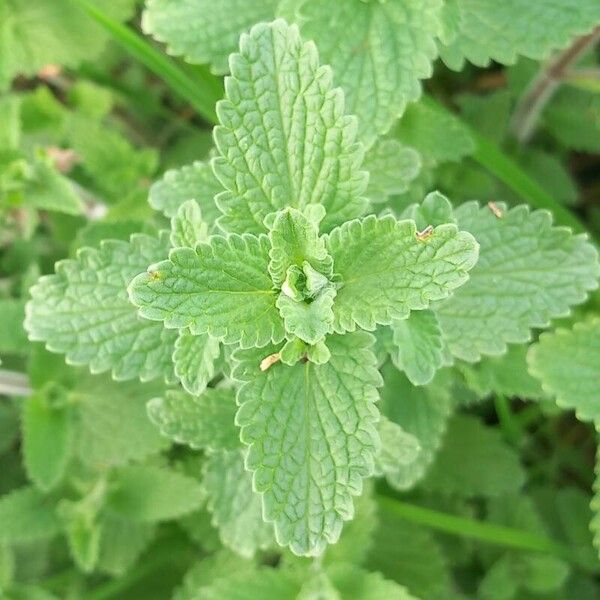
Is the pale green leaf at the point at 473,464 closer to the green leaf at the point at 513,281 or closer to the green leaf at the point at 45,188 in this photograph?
the green leaf at the point at 513,281

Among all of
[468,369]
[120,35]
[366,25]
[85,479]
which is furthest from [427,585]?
[120,35]

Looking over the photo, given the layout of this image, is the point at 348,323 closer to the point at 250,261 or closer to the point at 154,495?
the point at 250,261

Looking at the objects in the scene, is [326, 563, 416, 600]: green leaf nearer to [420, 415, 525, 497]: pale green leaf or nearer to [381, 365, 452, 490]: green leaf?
[381, 365, 452, 490]: green leaf

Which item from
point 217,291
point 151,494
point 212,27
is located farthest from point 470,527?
point 212,27

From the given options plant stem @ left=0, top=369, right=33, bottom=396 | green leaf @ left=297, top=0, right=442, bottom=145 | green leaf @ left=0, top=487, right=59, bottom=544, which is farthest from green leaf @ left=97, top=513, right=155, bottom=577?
green leaf @ left=297, top=0, right=442, bottom=145

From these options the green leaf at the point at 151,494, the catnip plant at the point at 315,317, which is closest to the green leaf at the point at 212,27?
the catnip plant at the point at 315,317

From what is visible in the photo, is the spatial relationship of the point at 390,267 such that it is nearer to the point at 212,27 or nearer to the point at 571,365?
the point at 571,365
